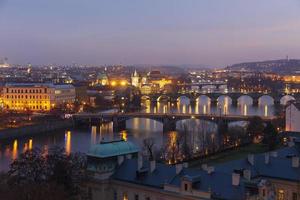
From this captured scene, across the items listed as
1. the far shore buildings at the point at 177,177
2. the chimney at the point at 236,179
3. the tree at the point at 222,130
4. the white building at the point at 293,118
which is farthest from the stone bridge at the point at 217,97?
the chimney at the point at 236,179

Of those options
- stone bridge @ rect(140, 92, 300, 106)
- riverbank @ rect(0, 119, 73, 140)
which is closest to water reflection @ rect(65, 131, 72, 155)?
riverbank @ rect(0, 119, 73, 140)

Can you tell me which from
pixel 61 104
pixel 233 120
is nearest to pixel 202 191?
pixel 233 120

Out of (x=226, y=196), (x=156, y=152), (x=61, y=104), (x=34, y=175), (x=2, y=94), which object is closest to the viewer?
(x=226, y=196)

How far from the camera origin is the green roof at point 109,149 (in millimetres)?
6684

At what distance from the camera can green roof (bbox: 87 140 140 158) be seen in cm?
668

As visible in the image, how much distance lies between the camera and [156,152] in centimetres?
1111

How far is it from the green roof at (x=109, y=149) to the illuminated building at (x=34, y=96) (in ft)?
67.3

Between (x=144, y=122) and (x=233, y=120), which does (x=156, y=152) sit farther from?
(x=144, y=122)

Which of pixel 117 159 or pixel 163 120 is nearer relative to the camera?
pixel 117 159

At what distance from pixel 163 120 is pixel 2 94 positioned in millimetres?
12923

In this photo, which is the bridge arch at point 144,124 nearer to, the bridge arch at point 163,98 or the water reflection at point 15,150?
the water reflection at point 15,150

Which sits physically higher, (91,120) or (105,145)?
(105,145)

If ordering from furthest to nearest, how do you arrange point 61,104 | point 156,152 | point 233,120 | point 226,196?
point 61,104, point 233,120, point 156,152, point 226,196

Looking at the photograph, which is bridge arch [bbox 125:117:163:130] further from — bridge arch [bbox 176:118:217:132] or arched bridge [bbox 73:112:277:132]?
bridge arch [bbox 176:118:217:132]
